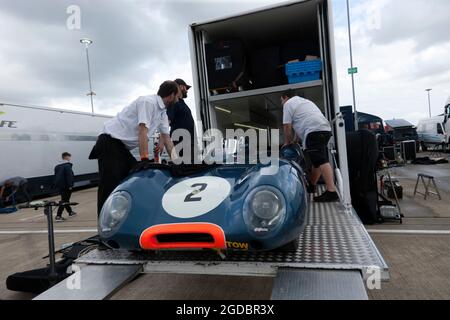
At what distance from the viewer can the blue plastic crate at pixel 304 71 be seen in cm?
393

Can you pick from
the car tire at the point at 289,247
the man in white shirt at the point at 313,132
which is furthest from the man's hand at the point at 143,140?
the man in white shirt at the point at 313,132

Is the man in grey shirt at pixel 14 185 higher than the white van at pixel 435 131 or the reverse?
the reverse

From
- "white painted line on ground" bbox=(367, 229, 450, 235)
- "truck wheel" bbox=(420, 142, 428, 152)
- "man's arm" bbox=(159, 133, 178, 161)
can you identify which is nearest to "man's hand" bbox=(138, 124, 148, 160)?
"man's arm" bbox=(159, 133, 178, 161)

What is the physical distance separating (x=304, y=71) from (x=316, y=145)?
1.01 meters

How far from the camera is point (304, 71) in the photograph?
398 centimetres

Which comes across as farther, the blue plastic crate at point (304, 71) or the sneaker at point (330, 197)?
the blue plastic crate at point (304, 71)

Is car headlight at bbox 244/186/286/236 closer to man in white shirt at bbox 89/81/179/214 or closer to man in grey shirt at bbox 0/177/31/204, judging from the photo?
man in white shirt at bbox 89/81/179/214

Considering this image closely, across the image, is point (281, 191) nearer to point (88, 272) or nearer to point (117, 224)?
point (117, 224)

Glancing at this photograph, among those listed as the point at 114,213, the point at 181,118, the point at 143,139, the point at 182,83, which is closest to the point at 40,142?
the point at 181,118

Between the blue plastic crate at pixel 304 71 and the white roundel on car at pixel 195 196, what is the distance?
239 cm

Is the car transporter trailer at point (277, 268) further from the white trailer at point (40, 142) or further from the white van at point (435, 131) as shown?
the white van at point (435, 131)

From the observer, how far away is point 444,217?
4547 millimetres

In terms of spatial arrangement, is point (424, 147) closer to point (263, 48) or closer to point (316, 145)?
point (263, 48)

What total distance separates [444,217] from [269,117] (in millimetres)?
3717
